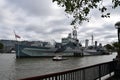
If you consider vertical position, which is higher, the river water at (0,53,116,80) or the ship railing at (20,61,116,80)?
the ship railing at (20,61,116,80)

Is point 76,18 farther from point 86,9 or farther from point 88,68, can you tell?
point 88,68

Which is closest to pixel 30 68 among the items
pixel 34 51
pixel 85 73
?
pixel 85 73

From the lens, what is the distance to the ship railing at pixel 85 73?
609cm

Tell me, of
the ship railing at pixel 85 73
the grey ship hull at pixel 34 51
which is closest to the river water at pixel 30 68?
the ship railing at pixel 85 73

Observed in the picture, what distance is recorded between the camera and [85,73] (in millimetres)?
9266

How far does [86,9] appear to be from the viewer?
6301 millimetres

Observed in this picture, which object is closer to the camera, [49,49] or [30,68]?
[30,68]

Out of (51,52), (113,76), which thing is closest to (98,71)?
(113,76)

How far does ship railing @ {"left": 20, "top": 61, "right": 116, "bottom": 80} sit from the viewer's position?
6088mm

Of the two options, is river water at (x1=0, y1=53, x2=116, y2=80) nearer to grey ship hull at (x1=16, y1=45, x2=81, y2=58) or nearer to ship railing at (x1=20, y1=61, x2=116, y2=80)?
ship railing at (x1=20, y1=61, x2=116, y2=80)

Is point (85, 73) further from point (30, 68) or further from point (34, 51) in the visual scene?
point (34, 51)

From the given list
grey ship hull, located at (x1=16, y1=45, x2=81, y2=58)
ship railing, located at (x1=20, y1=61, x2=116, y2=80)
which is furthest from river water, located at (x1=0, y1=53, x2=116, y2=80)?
grey ship hull, located at (x1=16, y1=45, x2=81, y2=58)

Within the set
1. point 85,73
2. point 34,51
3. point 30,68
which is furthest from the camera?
point 34,51

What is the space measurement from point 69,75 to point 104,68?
195 inches
